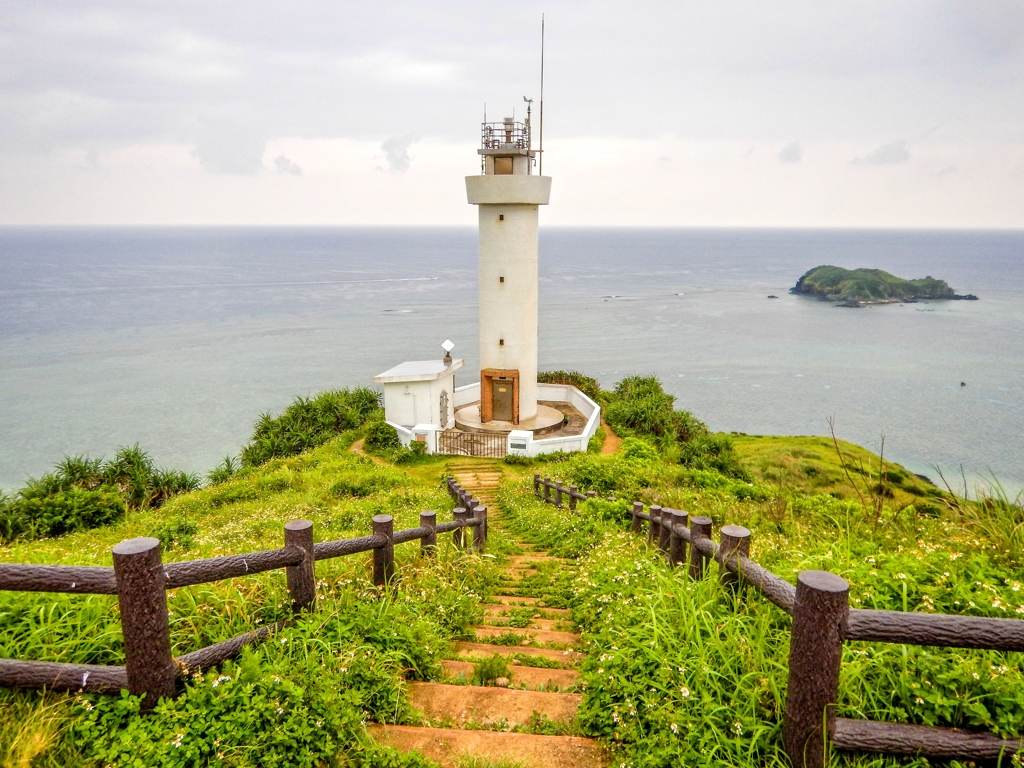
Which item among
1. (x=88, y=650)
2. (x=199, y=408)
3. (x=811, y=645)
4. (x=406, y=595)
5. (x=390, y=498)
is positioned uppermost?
(x=811, y=645)

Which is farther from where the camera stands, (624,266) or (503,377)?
(624,266)

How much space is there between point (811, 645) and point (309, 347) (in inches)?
2775

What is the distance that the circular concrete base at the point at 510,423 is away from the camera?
22.9m

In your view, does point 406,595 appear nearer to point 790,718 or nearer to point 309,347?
point 790,718

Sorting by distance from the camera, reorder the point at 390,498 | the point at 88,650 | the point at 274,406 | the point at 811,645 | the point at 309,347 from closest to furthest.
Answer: the point at 811,645, the point at 88,650, the point at 390,498, the point at 274,406, the point at 309,347

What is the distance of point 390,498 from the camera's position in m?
14.4

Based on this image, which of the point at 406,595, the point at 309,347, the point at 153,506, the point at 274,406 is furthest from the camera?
the point at 309,347

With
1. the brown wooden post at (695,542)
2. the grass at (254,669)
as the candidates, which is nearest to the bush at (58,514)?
the grass at (254,669)

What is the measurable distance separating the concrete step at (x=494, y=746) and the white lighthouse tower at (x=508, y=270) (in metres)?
19.1

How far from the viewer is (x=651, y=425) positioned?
23875mm

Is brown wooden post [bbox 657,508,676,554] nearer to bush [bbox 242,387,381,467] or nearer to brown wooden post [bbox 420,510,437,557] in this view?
brown wooden post [bbox 420,510,437,557]

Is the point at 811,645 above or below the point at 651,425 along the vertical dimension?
above

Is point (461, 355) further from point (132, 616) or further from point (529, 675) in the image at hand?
point (132, 616)

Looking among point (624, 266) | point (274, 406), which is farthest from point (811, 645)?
point (624, 266)
